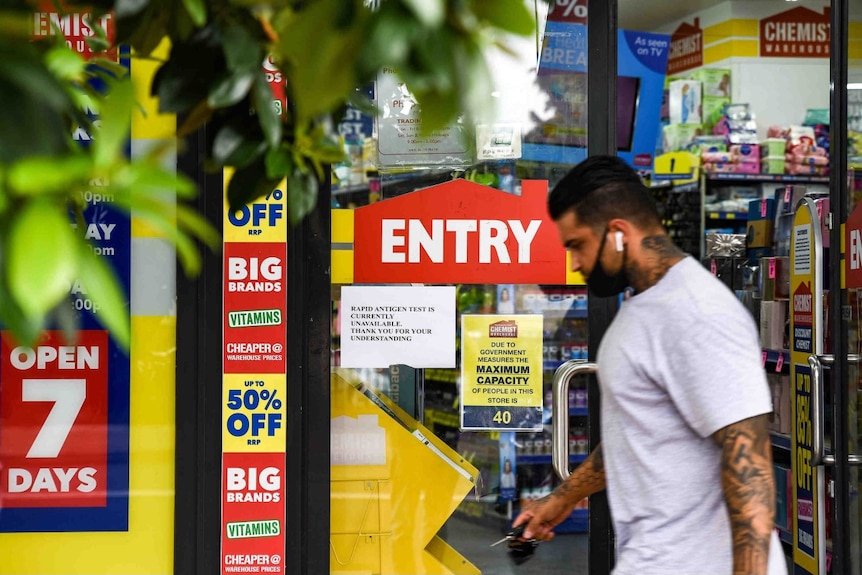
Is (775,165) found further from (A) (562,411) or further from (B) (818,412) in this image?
(A) (562,411)

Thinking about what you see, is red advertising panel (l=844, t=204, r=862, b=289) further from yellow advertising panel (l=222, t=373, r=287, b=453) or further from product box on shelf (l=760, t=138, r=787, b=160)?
product box on shelf (l=760, t=138, r=787, b=160)

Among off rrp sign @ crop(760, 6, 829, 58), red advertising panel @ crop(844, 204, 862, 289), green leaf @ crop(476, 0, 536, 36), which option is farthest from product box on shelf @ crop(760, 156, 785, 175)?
green leaf @ crop(476, 0, 536, 36)

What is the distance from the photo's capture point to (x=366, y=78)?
0.81 meters

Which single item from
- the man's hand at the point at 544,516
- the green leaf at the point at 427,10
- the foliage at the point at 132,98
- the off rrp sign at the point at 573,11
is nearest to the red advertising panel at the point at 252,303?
the man's hand at the point at 544,516

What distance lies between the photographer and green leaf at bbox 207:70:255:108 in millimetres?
989

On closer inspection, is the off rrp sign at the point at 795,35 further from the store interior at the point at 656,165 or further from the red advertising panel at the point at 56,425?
the red advertising panel at the point at 56,425

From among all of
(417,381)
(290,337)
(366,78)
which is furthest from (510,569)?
(366,78)

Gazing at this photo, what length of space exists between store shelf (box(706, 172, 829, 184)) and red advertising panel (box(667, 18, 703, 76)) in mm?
2567

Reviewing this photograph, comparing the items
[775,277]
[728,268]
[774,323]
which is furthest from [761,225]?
[774,323]

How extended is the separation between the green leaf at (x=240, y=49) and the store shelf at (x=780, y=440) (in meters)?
5.14

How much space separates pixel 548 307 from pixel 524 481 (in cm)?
60

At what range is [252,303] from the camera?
3199 mm

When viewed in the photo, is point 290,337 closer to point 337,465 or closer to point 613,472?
point 337,465

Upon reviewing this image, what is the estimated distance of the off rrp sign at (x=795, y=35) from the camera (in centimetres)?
909
